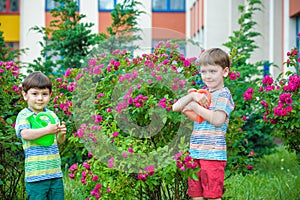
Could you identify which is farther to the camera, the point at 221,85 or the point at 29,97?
the point at 29,97

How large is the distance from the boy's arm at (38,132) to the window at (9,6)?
21251 millimetres

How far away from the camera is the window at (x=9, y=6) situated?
24.0 metres

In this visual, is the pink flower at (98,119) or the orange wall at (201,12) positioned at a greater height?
the orange wall at (201,12)

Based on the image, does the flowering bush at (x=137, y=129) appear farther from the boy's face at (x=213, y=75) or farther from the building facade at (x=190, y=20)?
the building facade at (x=190, y=20)

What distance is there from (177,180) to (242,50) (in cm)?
546

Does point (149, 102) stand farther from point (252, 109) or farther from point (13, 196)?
point (252, 109)

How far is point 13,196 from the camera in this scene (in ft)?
16.7

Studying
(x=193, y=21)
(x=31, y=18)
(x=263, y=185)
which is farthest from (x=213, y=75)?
(x=31, y=18)

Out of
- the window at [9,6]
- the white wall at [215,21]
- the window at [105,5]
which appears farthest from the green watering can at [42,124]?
the window at [9,6]

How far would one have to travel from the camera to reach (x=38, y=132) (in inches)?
143

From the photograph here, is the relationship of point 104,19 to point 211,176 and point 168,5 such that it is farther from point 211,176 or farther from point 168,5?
point 211,176

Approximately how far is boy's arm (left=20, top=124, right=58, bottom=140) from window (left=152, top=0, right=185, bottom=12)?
20856mm

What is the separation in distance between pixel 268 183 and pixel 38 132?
3662 mm

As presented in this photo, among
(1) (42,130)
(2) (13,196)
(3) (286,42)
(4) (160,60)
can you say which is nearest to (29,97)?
(1) (42,130)
